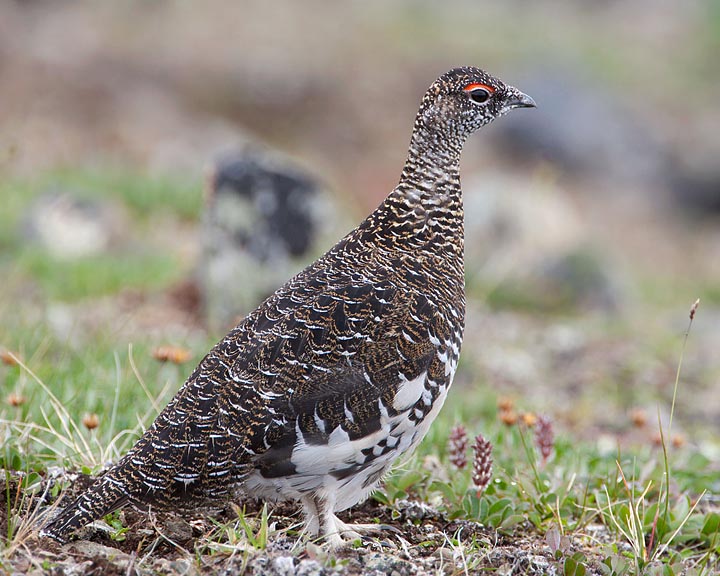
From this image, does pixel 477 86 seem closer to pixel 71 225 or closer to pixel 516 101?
pixel 516 101

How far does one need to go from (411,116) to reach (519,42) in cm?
543

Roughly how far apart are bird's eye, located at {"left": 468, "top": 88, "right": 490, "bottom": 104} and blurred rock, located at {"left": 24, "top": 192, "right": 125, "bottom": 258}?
673 cm

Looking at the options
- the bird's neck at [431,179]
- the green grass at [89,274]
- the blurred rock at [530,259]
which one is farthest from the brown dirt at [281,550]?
the blurred rock at [530,259]

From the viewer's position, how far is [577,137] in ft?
73.3

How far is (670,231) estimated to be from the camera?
68.9ft

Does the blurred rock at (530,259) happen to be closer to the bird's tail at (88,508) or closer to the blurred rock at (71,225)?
the blurred rock at (71,225)

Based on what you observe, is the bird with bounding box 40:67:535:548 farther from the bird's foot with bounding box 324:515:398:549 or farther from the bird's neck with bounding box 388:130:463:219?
the bird's neck with bounding box 388:130:463:219

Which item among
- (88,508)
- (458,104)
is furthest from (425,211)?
(88,508)

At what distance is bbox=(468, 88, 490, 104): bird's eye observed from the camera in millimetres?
4504

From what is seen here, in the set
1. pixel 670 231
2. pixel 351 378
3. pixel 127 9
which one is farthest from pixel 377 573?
pixel 127 9

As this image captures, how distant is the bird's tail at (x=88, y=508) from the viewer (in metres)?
3.55

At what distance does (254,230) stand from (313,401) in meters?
5.04

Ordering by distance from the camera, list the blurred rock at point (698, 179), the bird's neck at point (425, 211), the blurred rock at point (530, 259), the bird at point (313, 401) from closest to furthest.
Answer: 1. the bird at point (313, 401)
2. the bird's neck at point (425, 211)
3. the blurred rock at point (530, 259)
4. the blurred rock at point (698, 179)

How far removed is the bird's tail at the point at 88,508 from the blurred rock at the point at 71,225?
22.5ft
